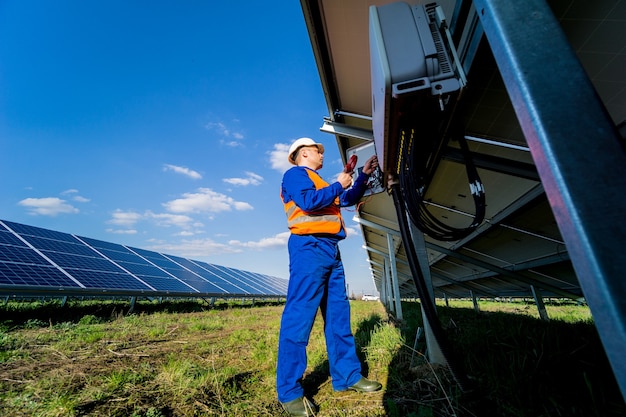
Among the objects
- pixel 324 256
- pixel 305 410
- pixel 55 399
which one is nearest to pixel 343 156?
pixel 324 256

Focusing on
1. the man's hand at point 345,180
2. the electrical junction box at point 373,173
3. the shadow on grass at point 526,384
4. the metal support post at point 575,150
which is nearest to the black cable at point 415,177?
the man's hand at point 345,180

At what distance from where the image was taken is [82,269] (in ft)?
21.3

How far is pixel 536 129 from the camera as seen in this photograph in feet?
1.74

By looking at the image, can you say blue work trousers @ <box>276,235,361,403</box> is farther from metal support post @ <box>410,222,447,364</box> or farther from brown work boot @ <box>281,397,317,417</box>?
metal support post @ <box>410,222,447,364</box>

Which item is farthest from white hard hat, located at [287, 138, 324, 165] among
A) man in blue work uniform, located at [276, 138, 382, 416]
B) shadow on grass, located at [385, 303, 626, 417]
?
shadow on grass, located at [385, 303, 626, 417]

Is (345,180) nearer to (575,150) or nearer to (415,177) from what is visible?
(415,177)

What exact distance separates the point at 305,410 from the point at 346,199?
1.66 m

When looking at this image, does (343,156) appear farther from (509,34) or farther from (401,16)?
(509,34)

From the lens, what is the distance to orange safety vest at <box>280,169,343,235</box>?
2.00 metres

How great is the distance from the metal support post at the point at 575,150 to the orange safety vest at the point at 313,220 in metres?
1.52

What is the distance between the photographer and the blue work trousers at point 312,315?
1.67 meters

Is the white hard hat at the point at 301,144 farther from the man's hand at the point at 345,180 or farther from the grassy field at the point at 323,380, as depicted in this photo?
the grassy field at the point at 323,380

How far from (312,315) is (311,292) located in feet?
0.50

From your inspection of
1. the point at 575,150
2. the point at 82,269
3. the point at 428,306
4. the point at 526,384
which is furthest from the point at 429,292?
the point at 82,269
